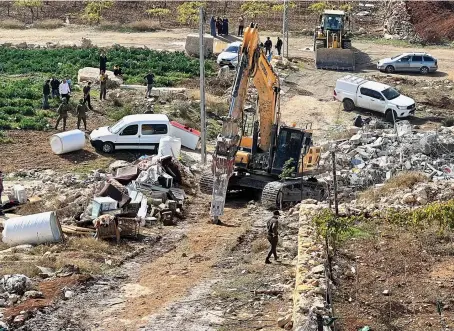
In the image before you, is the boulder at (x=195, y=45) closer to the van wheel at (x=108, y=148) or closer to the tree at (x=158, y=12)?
the tree at (x=158, y=12)

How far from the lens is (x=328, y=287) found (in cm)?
1794

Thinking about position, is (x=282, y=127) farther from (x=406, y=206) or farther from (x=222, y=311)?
(x=222, y=311)

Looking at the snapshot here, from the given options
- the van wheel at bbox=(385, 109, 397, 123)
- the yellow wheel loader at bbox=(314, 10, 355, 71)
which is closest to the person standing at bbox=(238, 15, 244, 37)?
the yellow wheel loader at bbox=(314, 10, 355, 71)

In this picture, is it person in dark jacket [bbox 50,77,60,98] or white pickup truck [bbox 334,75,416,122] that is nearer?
person in dark jacket [bbox 50,77,60,98]

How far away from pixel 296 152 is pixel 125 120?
21.6 ft

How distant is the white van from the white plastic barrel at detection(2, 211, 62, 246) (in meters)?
9.29

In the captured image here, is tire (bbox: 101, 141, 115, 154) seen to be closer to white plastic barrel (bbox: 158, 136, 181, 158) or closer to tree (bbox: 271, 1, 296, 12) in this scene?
white plastic barrel (bbox: 158, 136, 181, 158)

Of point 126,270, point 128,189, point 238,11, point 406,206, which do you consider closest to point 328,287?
point 126,270

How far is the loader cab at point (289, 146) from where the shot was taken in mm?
28234

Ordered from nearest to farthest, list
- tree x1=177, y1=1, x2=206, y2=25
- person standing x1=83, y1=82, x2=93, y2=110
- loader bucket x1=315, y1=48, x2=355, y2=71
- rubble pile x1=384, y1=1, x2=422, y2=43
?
person standing x1=83, y1=82, x2=93, y2=110
loader bucket x1=315, y1=48, x2=355, y2=71
rubble pile x1=384, y1=1, x2=422, y2=43
tree x1=177, y1=1, x2=206, y2=25

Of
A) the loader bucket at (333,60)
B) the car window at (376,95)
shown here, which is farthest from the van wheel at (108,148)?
the loader bucket at (333,60)

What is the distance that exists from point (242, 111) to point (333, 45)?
2224cm

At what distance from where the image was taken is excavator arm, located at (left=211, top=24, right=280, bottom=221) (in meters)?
25.7

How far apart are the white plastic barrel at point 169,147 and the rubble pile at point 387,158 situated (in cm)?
441
